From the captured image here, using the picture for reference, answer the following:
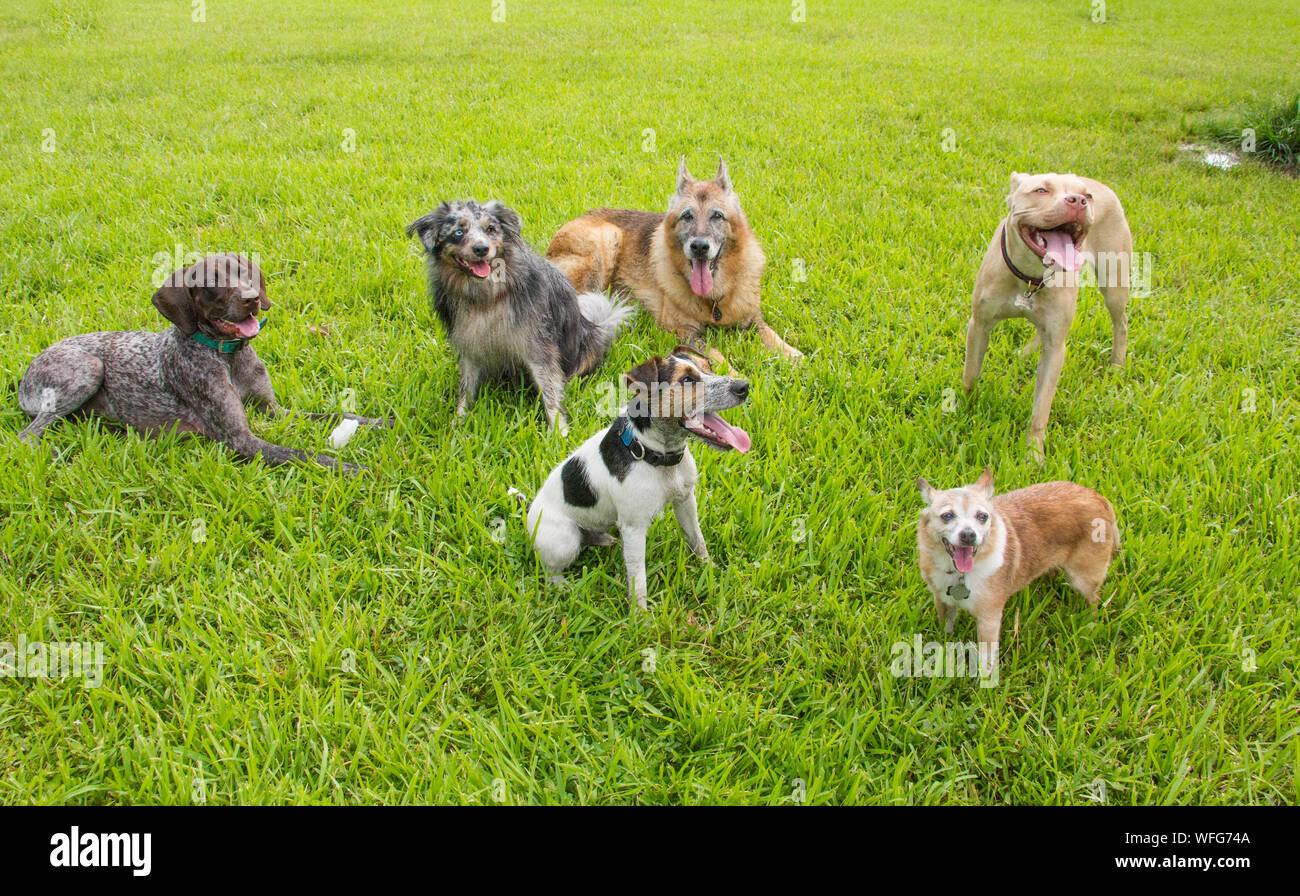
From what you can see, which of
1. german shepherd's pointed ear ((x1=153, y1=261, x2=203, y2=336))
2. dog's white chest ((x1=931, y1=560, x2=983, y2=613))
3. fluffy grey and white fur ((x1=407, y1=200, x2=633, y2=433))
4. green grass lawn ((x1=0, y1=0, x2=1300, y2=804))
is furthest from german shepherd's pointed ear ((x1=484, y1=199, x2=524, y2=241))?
dog's white chest ((x1=931, y1=560, x2=983, y2=613))

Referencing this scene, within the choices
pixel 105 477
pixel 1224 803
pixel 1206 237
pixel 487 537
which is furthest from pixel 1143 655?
pixel 1206 237

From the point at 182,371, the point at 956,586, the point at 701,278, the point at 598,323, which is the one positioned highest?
the point at 701,278

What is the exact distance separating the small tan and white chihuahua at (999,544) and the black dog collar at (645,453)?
1.04 meters

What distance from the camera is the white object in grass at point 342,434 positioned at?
443cm

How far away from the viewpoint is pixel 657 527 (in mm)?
3914

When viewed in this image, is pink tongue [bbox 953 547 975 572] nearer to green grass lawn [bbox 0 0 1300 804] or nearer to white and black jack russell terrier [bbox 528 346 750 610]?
green grass lawn [bbox 0 0 1300 804]

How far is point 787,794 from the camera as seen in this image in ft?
9.09

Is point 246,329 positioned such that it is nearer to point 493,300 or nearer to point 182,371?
point 182,371

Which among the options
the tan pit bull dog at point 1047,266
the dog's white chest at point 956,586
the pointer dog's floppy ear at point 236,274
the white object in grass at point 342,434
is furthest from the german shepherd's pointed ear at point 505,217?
the dog's white chest at point 956,586

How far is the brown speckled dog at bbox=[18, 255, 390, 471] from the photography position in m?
4.22

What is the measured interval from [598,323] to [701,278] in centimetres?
83

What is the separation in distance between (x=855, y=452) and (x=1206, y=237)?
5038 millimetres

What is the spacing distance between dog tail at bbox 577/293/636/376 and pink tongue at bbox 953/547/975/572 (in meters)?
2.89

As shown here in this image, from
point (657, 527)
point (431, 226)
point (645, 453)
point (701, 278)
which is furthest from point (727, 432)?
point (701, 278)
